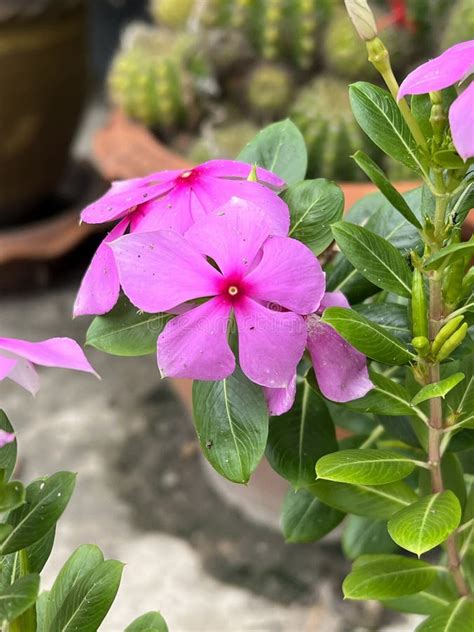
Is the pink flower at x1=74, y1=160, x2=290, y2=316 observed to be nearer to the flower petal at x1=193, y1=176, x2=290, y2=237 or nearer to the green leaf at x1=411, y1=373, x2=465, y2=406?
the flower petal at x1=193, y1=176, x2=290, y2=237

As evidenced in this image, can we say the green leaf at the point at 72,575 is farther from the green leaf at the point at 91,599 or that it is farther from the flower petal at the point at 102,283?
the flower petal at the point at 102,283

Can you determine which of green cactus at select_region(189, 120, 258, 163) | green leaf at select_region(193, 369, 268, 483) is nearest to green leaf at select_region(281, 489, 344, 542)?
green leaf at select_region(193, 369, 268, 483)

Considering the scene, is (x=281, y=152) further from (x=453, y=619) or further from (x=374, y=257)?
(x=453, y=619)

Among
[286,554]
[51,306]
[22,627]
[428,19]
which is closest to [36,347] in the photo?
[22,627]

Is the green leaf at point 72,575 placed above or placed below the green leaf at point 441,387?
below

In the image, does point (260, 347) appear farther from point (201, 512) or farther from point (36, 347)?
point (201, 512)

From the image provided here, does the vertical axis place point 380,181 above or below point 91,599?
above

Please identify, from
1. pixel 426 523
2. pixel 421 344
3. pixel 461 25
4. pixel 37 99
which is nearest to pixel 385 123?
pixel 421 344

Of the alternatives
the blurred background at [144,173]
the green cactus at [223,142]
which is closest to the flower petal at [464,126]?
the blurred background at [144,173]
